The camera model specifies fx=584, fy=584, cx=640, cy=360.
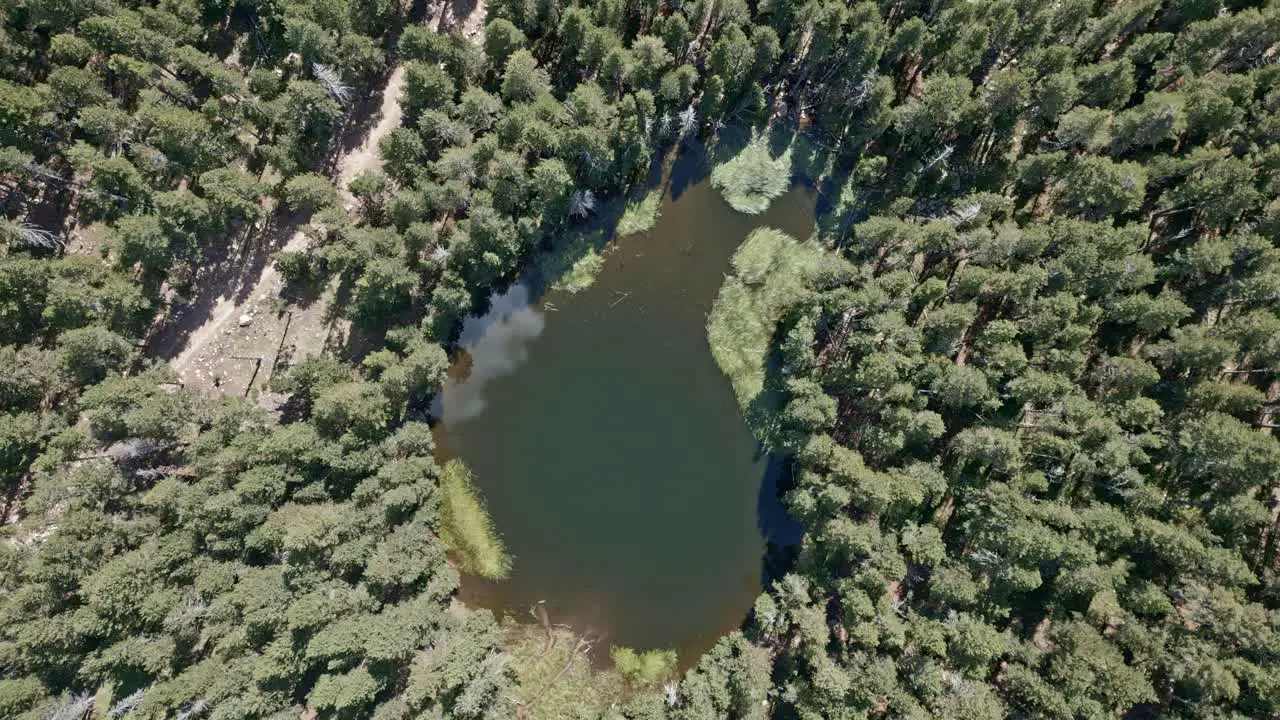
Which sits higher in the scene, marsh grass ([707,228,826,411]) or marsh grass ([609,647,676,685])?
marsh grass ([707,228,826,411])

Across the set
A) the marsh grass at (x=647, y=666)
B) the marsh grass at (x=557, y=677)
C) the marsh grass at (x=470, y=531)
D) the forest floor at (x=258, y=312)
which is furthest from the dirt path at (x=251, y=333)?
the marsh grass at (x=647, y=666)

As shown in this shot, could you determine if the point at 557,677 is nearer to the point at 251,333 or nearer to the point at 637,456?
the point at 637,456

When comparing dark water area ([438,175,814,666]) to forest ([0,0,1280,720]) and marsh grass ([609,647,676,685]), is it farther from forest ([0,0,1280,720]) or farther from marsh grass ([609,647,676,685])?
forest ([0,0,1280,720])

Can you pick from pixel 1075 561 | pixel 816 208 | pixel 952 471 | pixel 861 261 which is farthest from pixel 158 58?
pixel 1075 561

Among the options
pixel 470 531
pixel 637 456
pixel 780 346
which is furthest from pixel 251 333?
pixel 780 346

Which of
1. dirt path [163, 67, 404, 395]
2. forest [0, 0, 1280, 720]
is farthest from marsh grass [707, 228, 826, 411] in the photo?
dirt path [163, 67, 404, 395]

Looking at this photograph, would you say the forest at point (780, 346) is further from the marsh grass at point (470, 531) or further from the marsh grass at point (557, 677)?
the marsh grass at point (470, 531)
